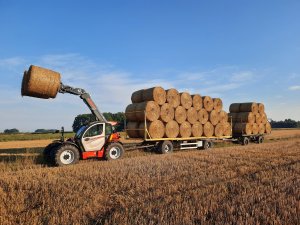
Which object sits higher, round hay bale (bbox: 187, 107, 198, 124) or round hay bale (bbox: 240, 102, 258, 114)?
round hay bale (bbox: 240, 102, 258, 114)

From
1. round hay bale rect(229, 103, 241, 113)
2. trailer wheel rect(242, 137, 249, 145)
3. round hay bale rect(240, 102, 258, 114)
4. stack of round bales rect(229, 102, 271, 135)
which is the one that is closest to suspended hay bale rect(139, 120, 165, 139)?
stack of round bales rect(229, 102, 271, 135)

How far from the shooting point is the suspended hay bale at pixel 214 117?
19509mm

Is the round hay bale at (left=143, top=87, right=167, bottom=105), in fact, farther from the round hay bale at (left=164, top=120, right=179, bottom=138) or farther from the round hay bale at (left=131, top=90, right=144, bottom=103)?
the round hay bale at (left=164, top=120, right=179, bottom=138)

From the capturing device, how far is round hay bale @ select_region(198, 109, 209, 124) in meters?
18.7

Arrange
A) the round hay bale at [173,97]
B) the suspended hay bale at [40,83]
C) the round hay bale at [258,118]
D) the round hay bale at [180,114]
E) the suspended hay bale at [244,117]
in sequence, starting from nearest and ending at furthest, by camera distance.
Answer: the suspended hay bale at [40,83]
the round hay bale at [173,97]
the round hay bale at [180,114]
the suspended hay bale at [244,117]
the round hay bale at [258,118]

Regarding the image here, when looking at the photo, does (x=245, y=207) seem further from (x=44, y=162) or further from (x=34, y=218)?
(x=44, y=162)

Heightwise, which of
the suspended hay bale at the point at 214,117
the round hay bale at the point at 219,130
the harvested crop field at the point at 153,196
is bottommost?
the harvested crop field at the point at 153,196

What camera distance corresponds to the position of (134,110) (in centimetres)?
1675

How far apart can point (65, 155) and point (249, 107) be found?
1625 centimetres

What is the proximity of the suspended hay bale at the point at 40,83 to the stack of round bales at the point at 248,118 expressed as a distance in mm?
14393

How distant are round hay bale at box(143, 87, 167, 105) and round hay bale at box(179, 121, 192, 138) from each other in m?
1.87

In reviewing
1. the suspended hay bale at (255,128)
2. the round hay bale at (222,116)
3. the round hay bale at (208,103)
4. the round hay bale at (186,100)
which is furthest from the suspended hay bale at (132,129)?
the suspended hay bale at (255,128)

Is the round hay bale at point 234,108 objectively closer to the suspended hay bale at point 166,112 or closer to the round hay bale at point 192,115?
the round hay bale at point 192,115

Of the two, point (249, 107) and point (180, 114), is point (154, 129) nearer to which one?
point (180, 114)
